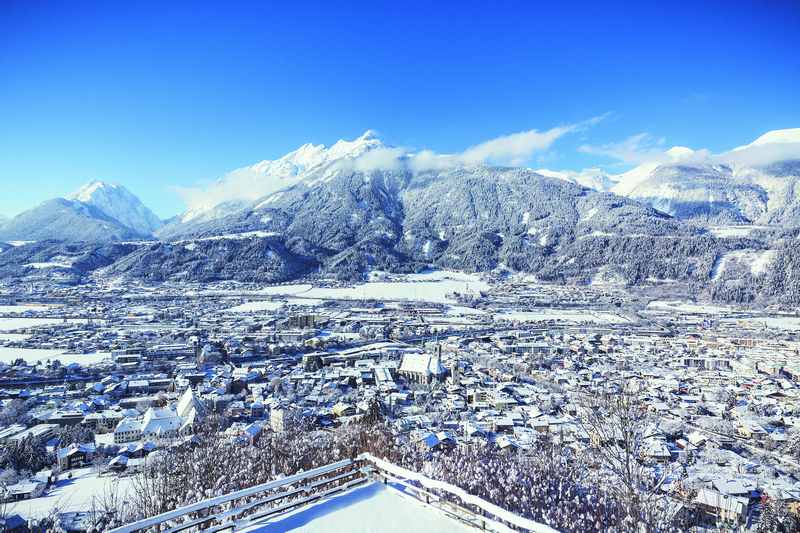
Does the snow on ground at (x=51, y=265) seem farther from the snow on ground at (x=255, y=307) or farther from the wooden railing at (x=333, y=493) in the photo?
the wooden railing at (x=333, y=493)

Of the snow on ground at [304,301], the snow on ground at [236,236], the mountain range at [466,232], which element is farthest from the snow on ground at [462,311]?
the snow on ground at [236,236]

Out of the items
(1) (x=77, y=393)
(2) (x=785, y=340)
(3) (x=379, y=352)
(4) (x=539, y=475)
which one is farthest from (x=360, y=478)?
(2) (x=785, y=340)

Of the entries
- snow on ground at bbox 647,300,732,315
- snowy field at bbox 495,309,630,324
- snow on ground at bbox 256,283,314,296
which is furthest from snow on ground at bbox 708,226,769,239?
snow on ground at bbox 256,283,314,296

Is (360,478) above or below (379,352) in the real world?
above

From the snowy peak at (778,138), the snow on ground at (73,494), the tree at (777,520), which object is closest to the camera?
the tree at (777,520)

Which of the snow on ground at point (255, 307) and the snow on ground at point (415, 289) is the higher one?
the snow on ground at point (255, 307)

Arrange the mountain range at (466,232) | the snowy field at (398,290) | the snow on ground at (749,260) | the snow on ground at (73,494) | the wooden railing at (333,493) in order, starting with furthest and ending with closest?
the mountain range at (466,232), the snow on ground at (749,260), the snowy field at (398,290), the snow on ground at (73,494), the wooden railing at (333,493)

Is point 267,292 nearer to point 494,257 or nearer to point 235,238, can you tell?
point 235,238

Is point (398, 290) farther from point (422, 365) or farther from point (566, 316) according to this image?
point (422, 365)
